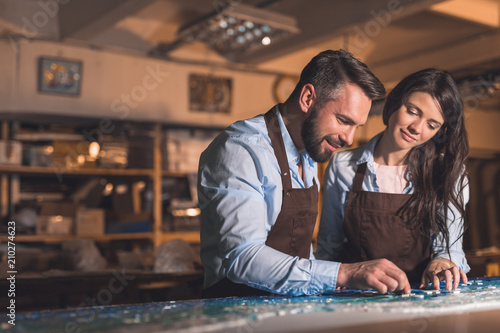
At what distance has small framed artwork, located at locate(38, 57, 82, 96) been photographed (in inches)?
182

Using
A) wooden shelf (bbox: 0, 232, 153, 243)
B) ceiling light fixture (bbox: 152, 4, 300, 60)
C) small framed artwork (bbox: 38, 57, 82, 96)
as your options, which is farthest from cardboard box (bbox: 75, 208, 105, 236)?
ceiling light fixture (bbox: 152, 4, 300, 60)

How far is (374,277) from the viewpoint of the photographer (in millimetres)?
1396

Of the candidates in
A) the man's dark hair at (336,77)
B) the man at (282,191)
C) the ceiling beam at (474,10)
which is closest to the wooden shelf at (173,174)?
the ceiling beam at (474,10)

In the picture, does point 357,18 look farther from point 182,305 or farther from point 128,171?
point 182,305

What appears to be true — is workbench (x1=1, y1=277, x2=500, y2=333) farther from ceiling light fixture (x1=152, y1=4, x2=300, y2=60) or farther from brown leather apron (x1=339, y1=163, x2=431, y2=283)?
ceiling light fixture (x1=152, y1=4, x2=300, y2=60)

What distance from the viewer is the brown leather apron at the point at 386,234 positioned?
81.9 inches

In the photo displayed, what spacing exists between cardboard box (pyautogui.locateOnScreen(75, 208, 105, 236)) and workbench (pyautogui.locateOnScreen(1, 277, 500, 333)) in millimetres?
3421

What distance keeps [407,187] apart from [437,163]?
160 mm

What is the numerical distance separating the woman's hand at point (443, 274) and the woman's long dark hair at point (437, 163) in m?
0.26

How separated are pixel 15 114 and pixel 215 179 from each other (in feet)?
11.7

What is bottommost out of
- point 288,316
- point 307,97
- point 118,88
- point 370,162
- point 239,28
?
point 288,316

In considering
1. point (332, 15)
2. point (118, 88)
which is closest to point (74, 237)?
point (118, 88)

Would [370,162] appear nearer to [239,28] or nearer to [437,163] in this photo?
[437,163]

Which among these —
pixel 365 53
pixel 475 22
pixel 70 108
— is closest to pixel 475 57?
pixel 475 22
